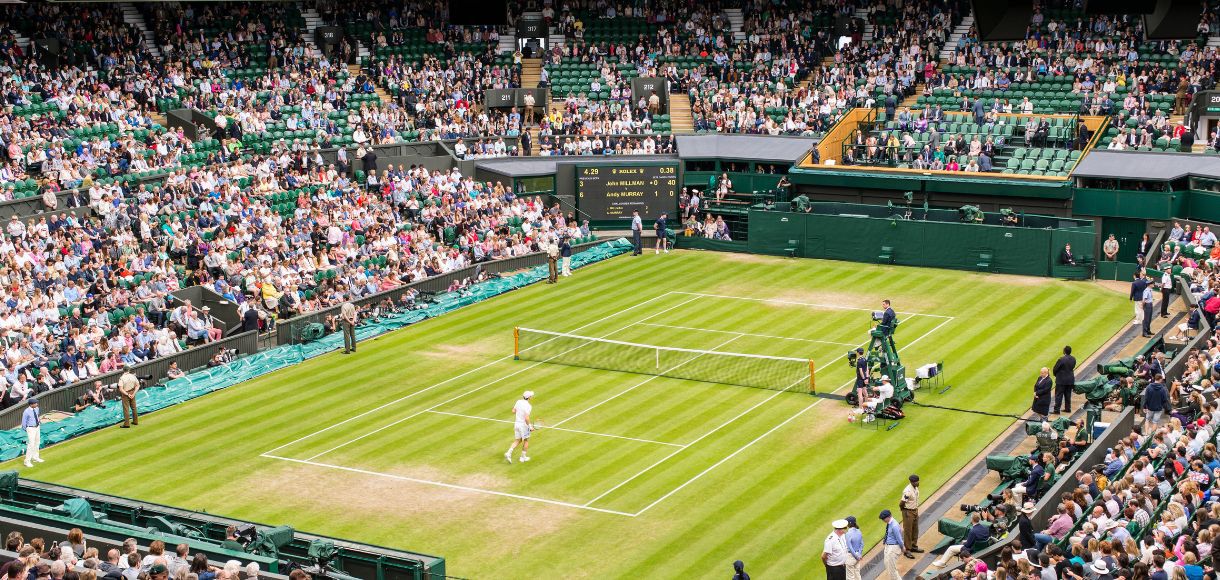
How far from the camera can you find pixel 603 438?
30844 millimetres

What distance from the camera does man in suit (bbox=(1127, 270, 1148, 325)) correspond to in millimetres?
39406

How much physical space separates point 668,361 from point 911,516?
13242 millimetres

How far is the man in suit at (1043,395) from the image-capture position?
30.7 m

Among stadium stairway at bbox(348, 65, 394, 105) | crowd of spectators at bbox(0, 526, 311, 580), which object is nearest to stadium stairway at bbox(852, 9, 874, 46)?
stadium stairway at bbox(348, 65, 394, 105)

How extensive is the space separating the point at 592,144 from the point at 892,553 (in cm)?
3784

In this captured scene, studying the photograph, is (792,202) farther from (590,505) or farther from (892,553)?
(892,553)

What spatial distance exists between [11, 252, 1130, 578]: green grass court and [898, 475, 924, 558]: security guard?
0.75m

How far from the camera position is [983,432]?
30.7m

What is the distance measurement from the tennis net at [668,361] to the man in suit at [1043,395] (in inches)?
206

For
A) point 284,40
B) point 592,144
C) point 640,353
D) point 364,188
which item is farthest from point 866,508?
point 284,40

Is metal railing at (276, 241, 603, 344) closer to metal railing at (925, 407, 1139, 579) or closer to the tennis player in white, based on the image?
the tennis player in white

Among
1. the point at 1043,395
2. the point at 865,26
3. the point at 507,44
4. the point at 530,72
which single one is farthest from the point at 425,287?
the point at 865,26

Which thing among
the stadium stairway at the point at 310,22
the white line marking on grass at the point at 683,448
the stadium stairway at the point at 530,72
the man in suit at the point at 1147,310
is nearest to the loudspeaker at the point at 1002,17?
the white line marking on grass at the point at 683,448

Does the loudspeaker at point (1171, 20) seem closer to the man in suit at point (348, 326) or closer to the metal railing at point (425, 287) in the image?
the man in suit at point (348, 326)
